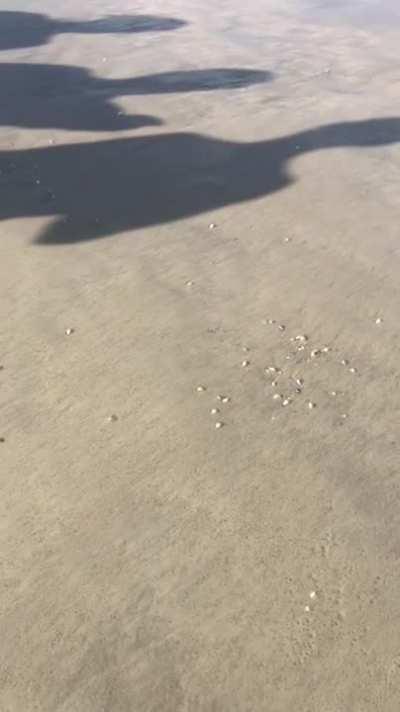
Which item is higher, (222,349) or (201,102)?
(222,349)

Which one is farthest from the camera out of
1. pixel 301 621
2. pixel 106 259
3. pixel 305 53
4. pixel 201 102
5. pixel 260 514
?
pixel 305 53

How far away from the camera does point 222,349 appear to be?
18.2 feet

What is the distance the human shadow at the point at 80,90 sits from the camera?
9.62 metres

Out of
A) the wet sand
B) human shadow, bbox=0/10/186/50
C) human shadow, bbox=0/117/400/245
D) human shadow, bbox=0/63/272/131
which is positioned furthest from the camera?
human shadow, bbox=0/10/186/50

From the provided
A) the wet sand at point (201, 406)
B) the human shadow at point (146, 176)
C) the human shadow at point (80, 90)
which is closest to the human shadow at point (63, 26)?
the human shadow at point (80, 90)

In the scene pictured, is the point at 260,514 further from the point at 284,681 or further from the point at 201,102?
the point at 201,102

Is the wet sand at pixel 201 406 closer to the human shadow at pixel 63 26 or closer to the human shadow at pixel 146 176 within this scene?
the human shadow at pixel 146 176

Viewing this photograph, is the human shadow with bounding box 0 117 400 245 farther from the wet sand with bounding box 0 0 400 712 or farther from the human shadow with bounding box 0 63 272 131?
the human shadow with bounding box 0 63 272 131

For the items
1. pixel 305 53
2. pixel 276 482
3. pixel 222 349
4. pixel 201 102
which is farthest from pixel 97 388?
pixel 305 53

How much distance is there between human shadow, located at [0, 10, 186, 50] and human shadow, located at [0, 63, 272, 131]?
1.31m

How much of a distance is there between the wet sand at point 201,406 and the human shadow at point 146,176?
3 cm

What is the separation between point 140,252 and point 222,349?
1.49 metres

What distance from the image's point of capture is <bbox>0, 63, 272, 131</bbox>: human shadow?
9.62 metres

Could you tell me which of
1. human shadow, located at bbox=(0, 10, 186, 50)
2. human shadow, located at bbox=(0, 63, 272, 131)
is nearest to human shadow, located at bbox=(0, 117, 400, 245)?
human shadow, located at bbox=(0, 63, 272, 131)
